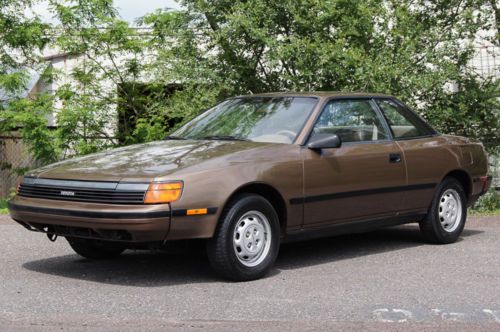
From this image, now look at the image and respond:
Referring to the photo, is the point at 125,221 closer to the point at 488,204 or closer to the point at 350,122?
the point at 350,122

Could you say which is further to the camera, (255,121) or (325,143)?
(255,121)

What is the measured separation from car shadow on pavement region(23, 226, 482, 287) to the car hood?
0.70m

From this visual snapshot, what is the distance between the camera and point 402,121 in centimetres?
924

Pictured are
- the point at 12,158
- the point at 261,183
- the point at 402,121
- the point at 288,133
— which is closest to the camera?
the point at 261,183

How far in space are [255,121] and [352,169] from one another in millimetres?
971

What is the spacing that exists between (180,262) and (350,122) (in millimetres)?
2034

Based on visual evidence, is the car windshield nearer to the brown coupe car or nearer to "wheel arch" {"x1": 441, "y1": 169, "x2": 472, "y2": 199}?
the brown coupe car

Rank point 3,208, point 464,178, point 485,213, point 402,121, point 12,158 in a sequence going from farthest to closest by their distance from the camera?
point 12,158 → point 3,208 → point 485,213 → point 464,178 → point 402,121

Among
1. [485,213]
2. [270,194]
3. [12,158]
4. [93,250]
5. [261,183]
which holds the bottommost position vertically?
[485,213]

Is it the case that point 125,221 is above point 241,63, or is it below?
below

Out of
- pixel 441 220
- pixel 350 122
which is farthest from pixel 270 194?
pixel 441 220

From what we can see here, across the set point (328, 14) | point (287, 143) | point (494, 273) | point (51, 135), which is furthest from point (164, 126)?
point (494, 273)

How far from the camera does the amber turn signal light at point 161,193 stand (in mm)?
6766

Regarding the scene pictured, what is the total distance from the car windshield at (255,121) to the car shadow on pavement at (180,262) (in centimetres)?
112
